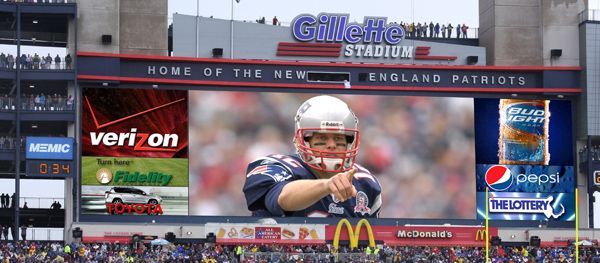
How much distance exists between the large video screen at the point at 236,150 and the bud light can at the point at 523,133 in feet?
5.76

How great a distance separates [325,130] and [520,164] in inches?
1170

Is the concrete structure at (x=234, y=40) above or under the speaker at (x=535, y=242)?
above

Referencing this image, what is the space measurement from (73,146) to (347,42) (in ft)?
52.1

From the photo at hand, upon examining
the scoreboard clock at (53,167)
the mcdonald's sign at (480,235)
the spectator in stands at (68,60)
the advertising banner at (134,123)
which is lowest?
the mcdonald's sign at (480,235)

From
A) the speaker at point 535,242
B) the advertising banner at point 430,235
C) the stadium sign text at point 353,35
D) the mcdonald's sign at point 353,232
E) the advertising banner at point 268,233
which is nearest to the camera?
the mcdonald's sign at point 353,232

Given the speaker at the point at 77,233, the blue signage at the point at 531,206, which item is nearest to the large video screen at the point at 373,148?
the blue signage at the point at 531,206

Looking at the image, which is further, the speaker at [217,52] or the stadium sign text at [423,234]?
the speaker at [217,52]

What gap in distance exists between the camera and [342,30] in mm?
74188

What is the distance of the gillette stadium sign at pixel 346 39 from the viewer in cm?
7381

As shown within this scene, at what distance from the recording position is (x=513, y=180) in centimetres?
7338

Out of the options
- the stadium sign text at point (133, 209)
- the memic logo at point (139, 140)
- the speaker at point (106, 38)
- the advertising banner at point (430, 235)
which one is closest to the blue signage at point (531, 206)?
the advertising banner at point (430, 235)

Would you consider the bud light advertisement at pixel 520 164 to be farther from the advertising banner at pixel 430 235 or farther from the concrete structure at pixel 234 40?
the concrete structure at pixel 234 40

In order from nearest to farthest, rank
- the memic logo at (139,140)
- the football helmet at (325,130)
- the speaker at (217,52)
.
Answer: the football helmet at (325,130) → the memic logo at (139,140) → the speaker at (217,52)

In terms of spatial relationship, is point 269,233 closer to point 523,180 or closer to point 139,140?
point 139,140
